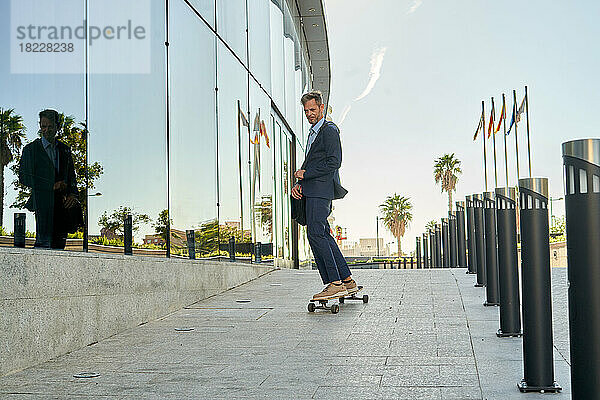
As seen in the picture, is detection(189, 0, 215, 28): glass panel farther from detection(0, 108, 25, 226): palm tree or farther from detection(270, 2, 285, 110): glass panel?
detection(270, 2, 285, 110): glass panel

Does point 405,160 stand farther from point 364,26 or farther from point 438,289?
point 438,289

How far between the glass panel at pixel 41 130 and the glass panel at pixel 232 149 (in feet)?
17.7

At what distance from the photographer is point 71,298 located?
5988mm

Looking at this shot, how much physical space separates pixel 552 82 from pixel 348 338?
79.4m

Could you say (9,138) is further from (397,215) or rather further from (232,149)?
(397,215)

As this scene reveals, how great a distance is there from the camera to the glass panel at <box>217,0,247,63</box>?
1282 centimetres

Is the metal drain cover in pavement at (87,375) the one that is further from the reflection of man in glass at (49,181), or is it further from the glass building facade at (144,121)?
the reflection of man in glass at (49,181)

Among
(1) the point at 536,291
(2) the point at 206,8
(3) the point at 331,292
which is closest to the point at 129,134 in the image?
(3) the point at 331,292

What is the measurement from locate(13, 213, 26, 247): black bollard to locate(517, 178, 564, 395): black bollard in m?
3.36

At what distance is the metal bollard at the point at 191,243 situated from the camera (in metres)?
9.69

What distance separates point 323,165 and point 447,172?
6617 centimetres

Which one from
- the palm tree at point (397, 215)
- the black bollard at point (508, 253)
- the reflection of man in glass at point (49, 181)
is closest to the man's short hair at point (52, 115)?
the reflection of man in glass at point (49, 181)

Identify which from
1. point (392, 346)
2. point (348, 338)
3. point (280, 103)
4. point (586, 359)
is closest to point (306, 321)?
point (348, 338)

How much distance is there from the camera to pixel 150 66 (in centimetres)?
860
